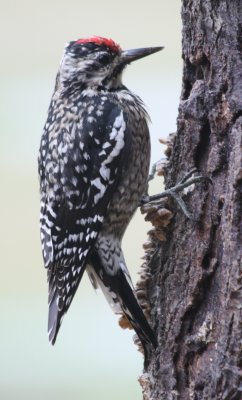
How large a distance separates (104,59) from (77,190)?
0.67 meters

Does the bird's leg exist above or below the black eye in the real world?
below

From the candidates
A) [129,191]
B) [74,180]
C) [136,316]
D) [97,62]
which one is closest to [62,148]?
Answer: [74,180]

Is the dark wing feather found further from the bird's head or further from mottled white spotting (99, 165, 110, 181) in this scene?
the bird's head

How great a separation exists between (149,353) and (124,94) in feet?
3.77

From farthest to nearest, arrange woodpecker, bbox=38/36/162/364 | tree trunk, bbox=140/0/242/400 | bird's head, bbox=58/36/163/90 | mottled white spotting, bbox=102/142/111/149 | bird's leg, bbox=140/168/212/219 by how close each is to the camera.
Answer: bird's head, bbox=58/36/163/90, mottled white spotting, bbox=102/142/111/149, woodpecker, bbox=38/36/162/364, bird's leg, bbox=140/168/212/219, tree trunk, bbox=140/0/242/400

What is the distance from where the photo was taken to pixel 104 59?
4176 millimetres

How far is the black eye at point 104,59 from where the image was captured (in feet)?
13.7

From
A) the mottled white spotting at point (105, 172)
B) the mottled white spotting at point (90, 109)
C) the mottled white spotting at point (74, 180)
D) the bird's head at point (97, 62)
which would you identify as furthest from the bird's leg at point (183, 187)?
the bird's head at point (97, 62)

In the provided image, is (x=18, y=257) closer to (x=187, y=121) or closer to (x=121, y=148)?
(x=121, y=148)

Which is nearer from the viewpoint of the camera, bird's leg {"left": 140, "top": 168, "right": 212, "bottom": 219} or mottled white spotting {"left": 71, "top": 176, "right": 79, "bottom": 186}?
bird's leg {"left": 140, "top": 168, "right": 212, "bottom": 219}

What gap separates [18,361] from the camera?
6.29 m

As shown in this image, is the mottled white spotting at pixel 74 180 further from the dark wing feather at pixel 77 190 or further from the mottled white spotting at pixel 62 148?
the mottled white spotting at pixel 62 148

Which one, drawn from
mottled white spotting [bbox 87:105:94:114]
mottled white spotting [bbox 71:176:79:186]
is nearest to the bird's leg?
mottled white spotting [bbox 71:176:79:186]

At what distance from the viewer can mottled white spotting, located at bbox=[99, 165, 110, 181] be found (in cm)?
384
